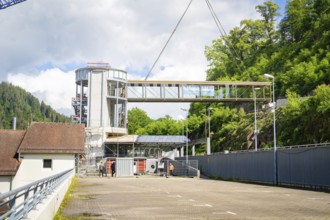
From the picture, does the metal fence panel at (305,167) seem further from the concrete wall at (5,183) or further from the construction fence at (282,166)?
the concrete wall at (5,183)

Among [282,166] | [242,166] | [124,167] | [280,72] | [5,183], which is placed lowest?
[5,183]

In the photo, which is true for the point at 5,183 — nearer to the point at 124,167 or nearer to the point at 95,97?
the point at 124,167

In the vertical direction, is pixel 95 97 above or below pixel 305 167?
above

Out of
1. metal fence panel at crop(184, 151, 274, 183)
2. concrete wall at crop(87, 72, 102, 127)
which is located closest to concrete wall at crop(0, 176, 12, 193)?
metal fence panel at crop(184, 151, 274, 183)

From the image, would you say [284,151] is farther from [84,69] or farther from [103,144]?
[84,69]

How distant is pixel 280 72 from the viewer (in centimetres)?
7062

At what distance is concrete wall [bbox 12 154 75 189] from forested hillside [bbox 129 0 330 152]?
2328 centimetres

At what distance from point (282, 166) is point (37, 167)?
23.8 m

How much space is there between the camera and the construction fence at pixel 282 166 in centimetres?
2558

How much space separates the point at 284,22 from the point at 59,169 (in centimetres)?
5388

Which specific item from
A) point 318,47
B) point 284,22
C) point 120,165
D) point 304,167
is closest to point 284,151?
point 304,167

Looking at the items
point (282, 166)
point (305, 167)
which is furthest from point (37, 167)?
point (305, 167)

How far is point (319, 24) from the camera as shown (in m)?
66.8

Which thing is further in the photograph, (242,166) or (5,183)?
(5,183)
